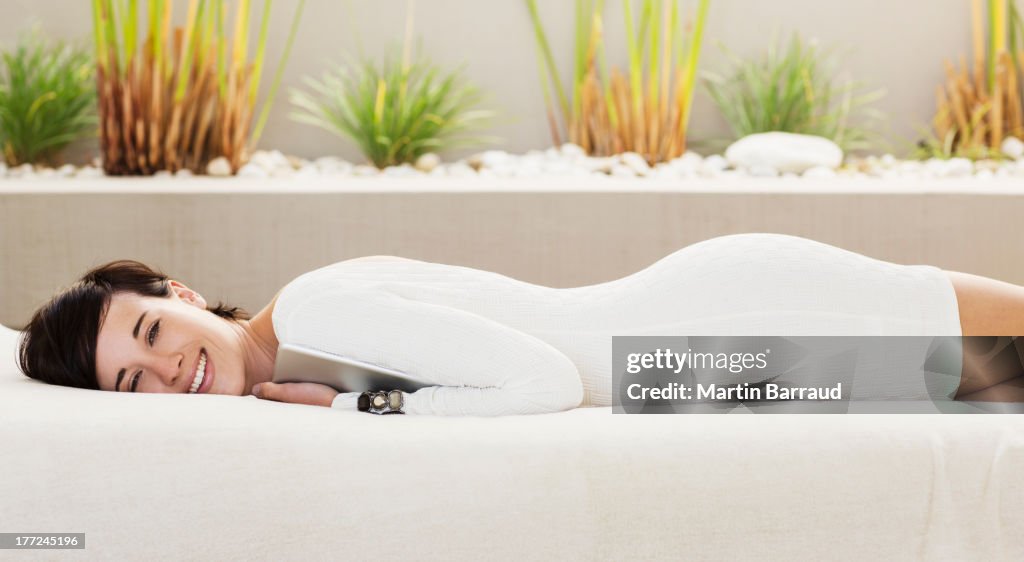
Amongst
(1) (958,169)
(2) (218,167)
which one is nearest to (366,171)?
(2) (218,167)

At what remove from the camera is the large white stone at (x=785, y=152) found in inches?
111

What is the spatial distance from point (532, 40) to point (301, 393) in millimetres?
2246

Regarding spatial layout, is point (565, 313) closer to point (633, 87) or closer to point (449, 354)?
point (449, 354)

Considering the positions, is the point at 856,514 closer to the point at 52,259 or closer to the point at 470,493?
the point at 470,493

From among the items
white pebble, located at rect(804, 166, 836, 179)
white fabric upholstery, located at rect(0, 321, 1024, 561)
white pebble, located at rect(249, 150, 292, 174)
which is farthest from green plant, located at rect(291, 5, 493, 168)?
white fabric upholstery, located at rect(0, 321, 1024, 561)

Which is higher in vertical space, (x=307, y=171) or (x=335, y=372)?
(x=307, y=171)

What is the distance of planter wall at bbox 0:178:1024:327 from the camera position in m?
2.14

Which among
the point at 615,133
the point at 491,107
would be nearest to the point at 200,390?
the point at 615,133

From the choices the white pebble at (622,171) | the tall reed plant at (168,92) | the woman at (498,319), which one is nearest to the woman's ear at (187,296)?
the woman at (498,319)

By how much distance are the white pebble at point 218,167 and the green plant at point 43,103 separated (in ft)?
2.22

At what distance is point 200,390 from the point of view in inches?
56.4

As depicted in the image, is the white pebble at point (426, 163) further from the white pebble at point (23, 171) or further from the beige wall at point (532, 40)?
the white pebble at point (23, 171)

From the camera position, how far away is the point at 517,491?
41.9 inches

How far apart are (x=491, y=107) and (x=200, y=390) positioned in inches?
83.4
